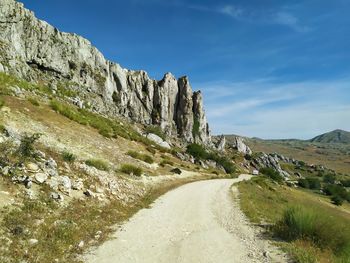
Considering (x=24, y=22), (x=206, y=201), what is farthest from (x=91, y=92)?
(x=206, y=201)

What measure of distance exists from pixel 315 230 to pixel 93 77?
8954cm

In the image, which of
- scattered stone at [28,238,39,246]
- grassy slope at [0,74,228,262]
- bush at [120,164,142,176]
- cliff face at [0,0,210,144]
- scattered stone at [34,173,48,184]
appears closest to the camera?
grassy slope at [0,74,228,262]

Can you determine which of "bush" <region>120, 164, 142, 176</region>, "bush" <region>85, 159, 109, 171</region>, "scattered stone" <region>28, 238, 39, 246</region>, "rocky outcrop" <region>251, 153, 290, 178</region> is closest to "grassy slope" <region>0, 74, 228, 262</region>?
"scattered stone" <region>28, 238, 39, 246</region>

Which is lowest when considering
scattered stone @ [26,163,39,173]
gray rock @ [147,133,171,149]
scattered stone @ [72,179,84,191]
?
scattered stone @ [72,179,84,191]

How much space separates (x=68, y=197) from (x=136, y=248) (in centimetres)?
630

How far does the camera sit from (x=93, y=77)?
313ft

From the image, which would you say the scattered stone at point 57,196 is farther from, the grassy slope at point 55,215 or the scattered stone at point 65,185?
the scattered stone at point 65,185

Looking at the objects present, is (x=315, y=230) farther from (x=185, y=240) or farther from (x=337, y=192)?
(x=337, y=192)

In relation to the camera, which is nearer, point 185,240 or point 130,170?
point 185,240

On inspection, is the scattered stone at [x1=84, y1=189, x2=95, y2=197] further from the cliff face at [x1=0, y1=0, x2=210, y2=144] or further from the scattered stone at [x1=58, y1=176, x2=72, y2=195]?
the cliff face at [x1=0, y1=0, x2=210, y2=144]

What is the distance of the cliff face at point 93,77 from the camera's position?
2756 inches

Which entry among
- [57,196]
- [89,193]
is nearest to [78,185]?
[89,193]

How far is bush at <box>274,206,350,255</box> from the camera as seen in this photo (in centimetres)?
1252

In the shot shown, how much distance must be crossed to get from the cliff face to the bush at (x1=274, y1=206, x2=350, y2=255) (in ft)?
168
